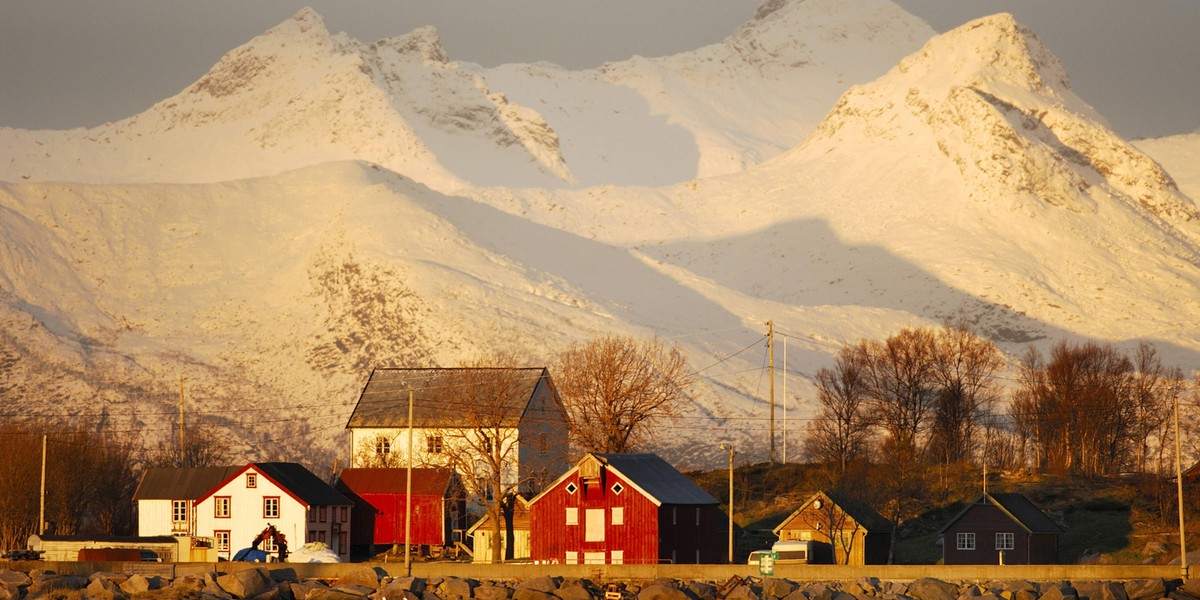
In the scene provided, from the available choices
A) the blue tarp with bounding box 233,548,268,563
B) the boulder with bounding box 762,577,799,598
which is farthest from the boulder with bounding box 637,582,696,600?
the blue tarp with bounding box 233,548,268,563

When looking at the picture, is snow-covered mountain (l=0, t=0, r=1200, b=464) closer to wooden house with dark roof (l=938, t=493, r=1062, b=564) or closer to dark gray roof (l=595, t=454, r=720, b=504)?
dark gray roof (l=595, t=454, r=720, b=504)

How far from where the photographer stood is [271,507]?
237 feet

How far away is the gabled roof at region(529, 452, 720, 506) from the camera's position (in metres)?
66.4

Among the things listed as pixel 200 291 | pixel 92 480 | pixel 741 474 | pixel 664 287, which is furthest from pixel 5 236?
pixel 741 474

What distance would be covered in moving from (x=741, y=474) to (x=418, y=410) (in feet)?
60.0

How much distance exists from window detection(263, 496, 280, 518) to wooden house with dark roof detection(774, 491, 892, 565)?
2144 centimetres

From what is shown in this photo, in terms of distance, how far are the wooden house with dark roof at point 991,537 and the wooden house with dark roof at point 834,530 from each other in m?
3.32

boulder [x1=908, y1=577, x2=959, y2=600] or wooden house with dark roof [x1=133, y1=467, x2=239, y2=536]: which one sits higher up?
wooden house with dark roof [x1=133, y1=467, x2=239, y2=536]

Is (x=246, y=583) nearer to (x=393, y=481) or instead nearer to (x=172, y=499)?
(x=172, y=499)

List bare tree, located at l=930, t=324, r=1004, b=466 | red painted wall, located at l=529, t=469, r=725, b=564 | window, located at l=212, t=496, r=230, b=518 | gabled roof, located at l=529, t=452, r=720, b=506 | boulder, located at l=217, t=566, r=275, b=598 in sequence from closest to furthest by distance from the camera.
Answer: boulder, located at l=217, t=566, r=275, b=598
red painted wall, located at l=529, t=469, r=725, b=564
gabled roof, located at l=529, t=452, r=720, b=506
window, located at l=212, t=496, r=230, b=518
bare tree, located at l=930, t=324, r=1004, b=466

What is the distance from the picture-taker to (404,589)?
55.5 meters

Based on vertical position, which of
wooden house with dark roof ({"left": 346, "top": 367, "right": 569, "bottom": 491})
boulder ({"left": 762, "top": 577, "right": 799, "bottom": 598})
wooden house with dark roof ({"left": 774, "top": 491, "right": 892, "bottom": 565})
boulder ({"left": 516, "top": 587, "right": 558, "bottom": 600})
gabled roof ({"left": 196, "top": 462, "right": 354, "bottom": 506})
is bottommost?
boulder ({"left": 516, "top": 587, "right": 558, "bottom": 600})

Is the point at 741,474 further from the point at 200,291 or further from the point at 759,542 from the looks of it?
the point at 200,291

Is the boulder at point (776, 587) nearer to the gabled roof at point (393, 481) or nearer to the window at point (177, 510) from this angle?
the gabled roof at point (393, 481)
